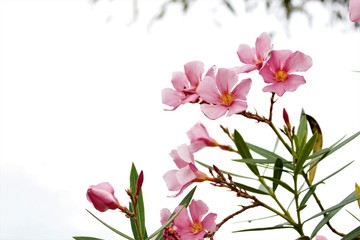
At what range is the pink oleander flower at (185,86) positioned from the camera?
867 mm

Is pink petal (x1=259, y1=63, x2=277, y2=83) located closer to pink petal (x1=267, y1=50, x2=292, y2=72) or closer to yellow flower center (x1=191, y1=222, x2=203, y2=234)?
pink petal (x1=267, y1=50, x2=292, y2=72)

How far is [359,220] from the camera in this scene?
36.0 inches

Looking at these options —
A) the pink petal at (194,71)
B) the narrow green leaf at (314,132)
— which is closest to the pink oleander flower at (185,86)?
the pink petal at (194,71)

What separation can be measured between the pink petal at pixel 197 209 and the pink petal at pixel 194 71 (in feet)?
0.54

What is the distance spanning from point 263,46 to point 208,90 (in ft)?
0.36

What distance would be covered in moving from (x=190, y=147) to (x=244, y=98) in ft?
0.33

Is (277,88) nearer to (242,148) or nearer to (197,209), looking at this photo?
(242,148)

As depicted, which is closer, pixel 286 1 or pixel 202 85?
pixel 202 85

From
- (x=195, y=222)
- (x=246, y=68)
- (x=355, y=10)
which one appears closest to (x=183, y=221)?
(x=195, y=222)

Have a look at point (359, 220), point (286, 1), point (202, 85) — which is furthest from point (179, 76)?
point (286, 1)

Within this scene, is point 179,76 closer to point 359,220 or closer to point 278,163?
point 278,163

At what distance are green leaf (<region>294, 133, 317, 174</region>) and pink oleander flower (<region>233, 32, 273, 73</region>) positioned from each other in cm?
12

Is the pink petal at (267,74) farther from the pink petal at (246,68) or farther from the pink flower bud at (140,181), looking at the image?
the pink flower bud at (140,181)

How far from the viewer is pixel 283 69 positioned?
32.9 inches
